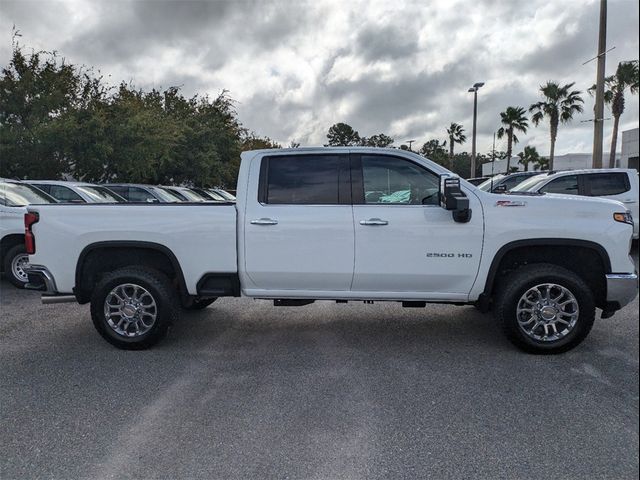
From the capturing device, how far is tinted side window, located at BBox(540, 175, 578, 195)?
9133 mm

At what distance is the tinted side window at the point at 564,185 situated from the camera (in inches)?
360

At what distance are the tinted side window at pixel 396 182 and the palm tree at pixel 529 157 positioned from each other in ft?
192

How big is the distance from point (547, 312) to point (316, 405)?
237cm

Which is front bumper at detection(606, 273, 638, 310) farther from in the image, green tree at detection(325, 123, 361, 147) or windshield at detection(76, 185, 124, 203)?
green tree at detection(325, 123, 361, 147)

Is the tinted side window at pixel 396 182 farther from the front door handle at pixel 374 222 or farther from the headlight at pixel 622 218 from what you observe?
the headlight at pixel 622 218

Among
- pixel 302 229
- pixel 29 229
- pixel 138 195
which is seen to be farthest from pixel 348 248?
pixel 138 195

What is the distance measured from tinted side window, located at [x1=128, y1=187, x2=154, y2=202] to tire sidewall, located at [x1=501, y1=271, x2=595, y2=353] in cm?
1073

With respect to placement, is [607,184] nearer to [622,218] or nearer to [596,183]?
[596,183]

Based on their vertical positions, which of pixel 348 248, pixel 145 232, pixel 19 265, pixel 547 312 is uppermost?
pixel 145 232

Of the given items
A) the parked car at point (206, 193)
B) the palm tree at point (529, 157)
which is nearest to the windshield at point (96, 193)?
the parked car at point (206, 193)

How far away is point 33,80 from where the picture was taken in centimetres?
1638

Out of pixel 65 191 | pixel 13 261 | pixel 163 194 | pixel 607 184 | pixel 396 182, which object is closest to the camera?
pixel 396 182

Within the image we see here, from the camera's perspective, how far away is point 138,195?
12.8 metres

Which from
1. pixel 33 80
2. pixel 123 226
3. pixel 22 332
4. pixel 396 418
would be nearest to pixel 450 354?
pixel 396 418
